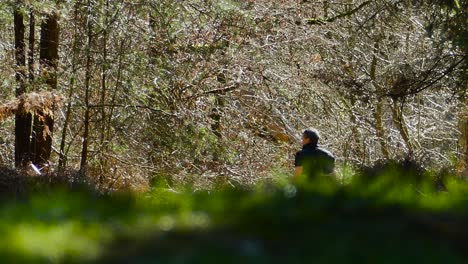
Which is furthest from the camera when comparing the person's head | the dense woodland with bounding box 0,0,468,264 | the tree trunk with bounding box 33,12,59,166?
the tree trunk with bounding box 33,12,59,166

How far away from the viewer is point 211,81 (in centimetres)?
1838

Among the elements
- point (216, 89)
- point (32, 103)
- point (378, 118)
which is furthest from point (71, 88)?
point (378, 118)

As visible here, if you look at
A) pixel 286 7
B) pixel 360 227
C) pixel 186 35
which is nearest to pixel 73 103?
pixel 186 35

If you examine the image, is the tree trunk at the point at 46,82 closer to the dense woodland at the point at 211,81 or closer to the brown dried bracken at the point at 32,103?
the dense woodland at the point at 211,81

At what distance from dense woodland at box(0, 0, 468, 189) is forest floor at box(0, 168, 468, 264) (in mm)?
11424

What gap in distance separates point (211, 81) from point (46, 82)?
3683 millimetres

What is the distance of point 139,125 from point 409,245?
14.6 metres

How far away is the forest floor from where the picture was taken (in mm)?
2457

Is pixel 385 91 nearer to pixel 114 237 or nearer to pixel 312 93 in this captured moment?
pixel 312 93

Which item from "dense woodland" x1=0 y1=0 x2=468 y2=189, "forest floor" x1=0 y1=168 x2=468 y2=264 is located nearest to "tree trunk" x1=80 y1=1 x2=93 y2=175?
"dense woodland" x1=0 y1=0 x2=468 y2=189

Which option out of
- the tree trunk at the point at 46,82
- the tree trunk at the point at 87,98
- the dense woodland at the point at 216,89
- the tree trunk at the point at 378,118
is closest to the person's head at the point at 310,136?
the dense woodland at the point at 216,89

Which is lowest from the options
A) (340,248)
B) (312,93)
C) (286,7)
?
(340,248)

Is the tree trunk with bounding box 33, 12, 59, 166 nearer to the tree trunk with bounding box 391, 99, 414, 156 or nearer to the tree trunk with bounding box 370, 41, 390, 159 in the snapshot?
the tree trunk with bounding box 370, 41, 390, 159

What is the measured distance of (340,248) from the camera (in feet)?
8.34
